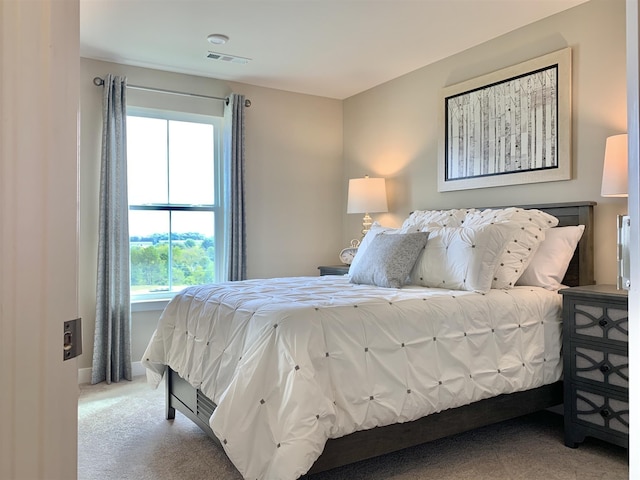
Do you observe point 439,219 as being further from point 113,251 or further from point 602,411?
point 113,251

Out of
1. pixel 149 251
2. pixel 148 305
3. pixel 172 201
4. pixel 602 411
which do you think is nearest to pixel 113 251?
pixel 149 251

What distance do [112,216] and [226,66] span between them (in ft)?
5.14

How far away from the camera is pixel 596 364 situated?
2.47 meters

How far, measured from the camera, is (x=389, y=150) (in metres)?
4.59

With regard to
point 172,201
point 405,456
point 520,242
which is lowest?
point 405,456

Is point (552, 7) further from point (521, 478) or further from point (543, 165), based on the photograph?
point (521, 478)

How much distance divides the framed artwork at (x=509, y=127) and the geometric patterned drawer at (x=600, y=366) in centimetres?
114

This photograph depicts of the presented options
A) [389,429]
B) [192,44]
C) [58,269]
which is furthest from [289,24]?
[58,269]

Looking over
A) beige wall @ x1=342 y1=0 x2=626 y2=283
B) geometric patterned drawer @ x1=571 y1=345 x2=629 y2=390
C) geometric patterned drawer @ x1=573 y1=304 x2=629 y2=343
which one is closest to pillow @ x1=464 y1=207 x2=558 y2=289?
beige wall @ x1=342 y1=0 x2=626 y2=283

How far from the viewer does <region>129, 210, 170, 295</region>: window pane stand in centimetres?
417

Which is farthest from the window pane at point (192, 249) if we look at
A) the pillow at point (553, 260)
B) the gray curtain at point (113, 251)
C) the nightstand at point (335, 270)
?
the pillow at point (553, 260)

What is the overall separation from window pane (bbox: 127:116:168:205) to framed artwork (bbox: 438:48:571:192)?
2.39 metres

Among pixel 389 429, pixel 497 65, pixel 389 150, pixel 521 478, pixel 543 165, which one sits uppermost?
pixel 497 65

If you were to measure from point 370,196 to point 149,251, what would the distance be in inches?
78.6
